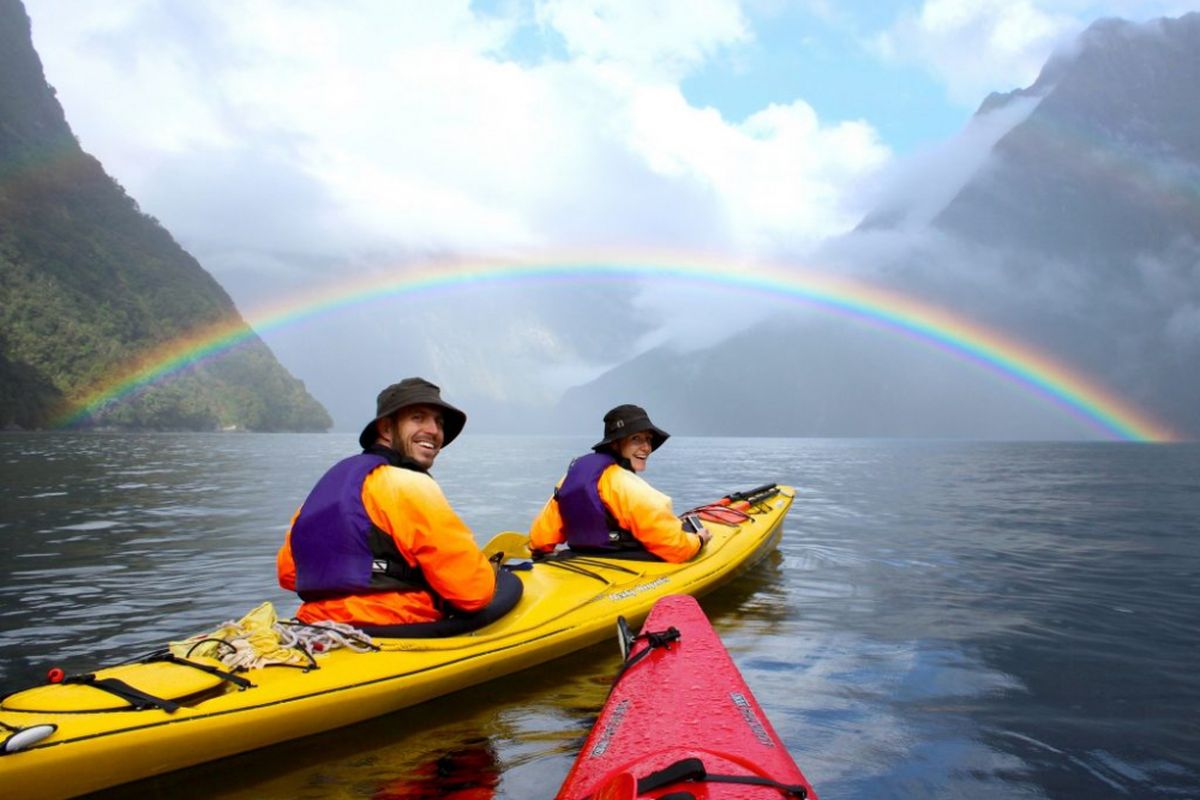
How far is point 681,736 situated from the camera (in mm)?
3180

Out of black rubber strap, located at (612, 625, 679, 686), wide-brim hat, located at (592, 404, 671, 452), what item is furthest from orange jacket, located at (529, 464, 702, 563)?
black rubber strap, located at (612, 625, 679, 686)

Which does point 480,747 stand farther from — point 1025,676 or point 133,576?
point 133,576

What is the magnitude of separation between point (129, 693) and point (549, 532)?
4.80m

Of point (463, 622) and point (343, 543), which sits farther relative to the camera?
point (463, 622)

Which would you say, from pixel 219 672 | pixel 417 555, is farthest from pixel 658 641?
pixel 219 672

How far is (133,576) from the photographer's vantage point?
360 inches

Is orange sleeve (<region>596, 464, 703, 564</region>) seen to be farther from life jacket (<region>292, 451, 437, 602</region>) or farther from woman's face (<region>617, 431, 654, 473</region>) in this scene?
life jacket (<region>292, 451, 437, 602</region>)

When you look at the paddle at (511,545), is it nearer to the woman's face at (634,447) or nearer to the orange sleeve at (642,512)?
the orange sleeve at (642,512)

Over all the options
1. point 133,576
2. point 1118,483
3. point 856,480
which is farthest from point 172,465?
point 1118,483

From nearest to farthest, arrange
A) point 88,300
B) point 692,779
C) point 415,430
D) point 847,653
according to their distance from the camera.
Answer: point 692,779, point 415,430, point 847,653, point 88,300

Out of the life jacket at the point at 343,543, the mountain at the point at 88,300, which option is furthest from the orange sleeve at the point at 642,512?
the mountain at the point at 88,300

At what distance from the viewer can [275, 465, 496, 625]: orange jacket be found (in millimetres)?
4488

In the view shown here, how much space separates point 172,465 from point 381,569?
110 ft

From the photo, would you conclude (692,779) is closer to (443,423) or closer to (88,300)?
(443,423)
